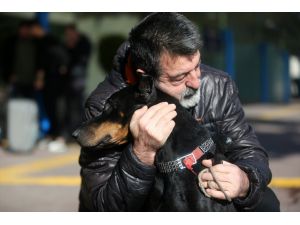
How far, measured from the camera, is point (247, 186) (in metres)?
2.14

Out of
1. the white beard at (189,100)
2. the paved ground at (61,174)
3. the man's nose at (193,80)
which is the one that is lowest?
the paved ground at (61,174)

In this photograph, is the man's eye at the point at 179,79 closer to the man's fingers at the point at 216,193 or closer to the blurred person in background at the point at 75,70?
the man's fingers at the point at 216,193

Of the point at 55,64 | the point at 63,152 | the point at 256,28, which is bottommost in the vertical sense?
the point at 63,152

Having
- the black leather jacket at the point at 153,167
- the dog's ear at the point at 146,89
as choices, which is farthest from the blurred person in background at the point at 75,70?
the dog's ear at the point at 146,89

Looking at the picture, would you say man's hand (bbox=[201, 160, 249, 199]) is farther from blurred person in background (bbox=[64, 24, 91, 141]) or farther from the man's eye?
blurred person in background (bbox=[64, 24, 91, 141])

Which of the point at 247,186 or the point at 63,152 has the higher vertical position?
the point at 247,186

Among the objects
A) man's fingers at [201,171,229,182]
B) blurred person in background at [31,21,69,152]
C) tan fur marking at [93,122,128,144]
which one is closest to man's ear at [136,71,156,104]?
tan fur marking at [93,122,128,144]

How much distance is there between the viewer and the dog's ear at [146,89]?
6.93ft

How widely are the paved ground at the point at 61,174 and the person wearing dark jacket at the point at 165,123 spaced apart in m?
0.81
